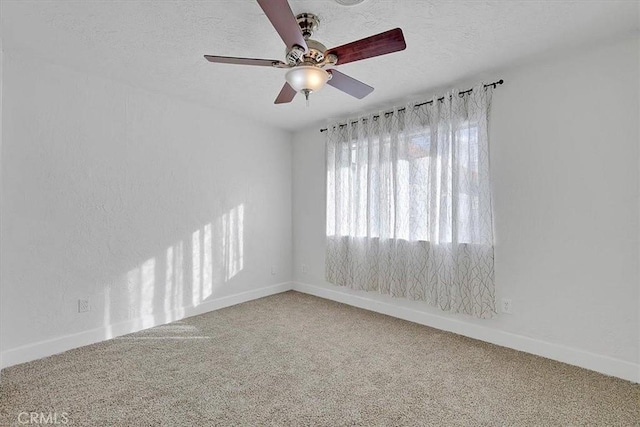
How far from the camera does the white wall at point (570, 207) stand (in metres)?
2.25

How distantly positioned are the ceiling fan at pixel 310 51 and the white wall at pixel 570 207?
1593mm

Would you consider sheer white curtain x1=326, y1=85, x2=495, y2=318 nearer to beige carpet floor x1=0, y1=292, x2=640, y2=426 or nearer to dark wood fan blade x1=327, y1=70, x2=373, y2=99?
beige carpet floor x1=0, y1=292, x2=640, y2=426

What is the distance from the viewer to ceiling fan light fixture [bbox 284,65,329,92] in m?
1.93

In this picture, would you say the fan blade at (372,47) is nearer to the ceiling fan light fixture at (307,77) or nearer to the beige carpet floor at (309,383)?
the ceiling fan light fixture at (307,77)

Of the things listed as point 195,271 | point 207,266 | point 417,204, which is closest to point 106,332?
point 195,271

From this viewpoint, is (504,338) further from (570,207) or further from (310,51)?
(310,51)

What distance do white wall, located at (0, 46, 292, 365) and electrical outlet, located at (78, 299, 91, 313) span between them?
5 centimetres

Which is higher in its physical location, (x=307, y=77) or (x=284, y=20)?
(x=284, y=20)

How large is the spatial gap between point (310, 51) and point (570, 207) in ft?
7.40

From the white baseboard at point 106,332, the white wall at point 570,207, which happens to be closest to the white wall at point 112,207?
the white baseboard at point 106,332

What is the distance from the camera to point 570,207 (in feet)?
8.11

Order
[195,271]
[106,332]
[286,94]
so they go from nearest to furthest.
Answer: [286,94] < [106,332] < [195,271]

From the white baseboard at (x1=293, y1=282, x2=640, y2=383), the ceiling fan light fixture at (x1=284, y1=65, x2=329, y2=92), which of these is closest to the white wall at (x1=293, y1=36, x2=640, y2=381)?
the white baseboard at (x1=293, y1=282, x2=640, y2=383)

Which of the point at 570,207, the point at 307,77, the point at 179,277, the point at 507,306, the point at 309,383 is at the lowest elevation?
the point at 309,383
